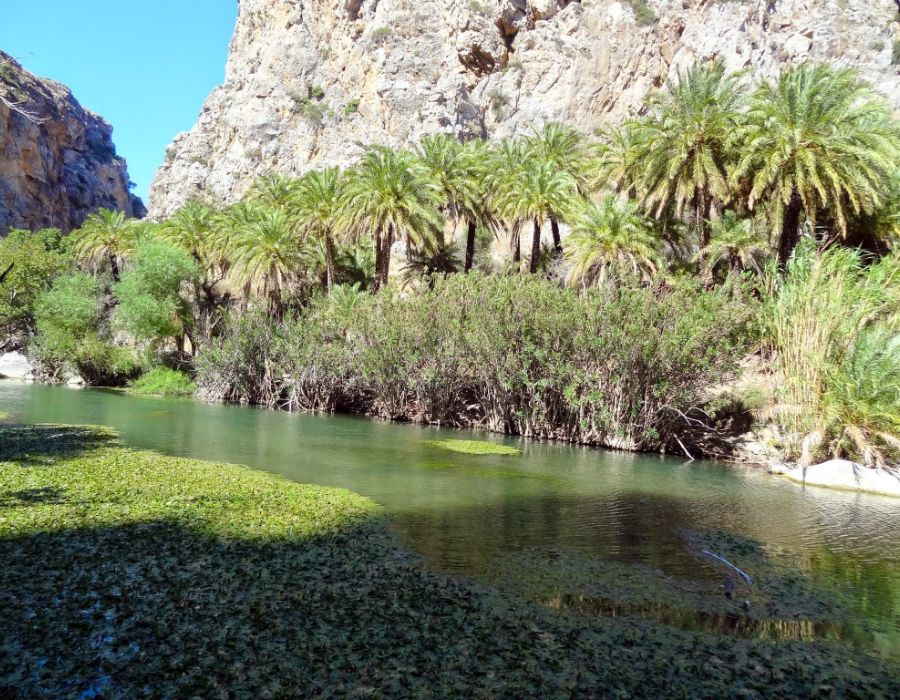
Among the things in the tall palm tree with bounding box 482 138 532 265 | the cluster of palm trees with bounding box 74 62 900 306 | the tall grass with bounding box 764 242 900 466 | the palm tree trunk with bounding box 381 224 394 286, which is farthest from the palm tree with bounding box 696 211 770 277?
the palm tree trunk with bounding box 381 224 394 286

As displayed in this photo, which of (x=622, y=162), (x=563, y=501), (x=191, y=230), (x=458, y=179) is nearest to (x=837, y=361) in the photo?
(x=563, y=501)

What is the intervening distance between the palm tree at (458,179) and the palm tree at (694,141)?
1095 centimetres

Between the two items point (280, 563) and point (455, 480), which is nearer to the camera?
point (280, 563)

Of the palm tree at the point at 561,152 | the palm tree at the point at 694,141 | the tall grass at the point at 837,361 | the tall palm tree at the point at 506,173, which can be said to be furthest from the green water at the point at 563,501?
the palm tree at the point at 561,152

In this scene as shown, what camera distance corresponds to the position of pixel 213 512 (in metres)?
10.8

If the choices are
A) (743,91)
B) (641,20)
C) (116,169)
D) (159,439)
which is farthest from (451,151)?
(116,169)

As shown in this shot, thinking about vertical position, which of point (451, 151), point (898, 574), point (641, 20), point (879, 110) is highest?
point (641, 20)

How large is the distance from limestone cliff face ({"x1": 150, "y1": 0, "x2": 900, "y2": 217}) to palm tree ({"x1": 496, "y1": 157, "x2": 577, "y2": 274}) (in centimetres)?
2288

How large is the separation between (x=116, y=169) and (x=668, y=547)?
120 meters

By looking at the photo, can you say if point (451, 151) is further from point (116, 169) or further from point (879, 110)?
point (116, 169)

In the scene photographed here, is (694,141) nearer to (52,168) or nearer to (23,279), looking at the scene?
(23,279)

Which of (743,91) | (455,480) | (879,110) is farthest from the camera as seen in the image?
(743,91)

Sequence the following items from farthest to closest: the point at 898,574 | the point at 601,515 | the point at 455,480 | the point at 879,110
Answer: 1. the point at 879,110
2. the point at 455,480
3. the point at 601,515
4. the point at 898,574

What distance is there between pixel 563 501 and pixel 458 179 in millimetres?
28009
